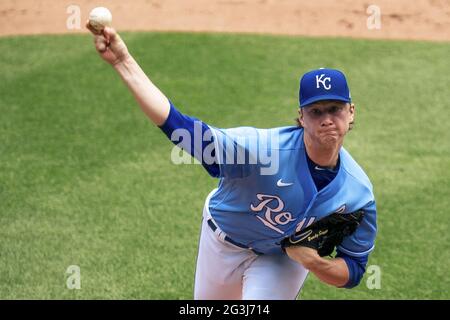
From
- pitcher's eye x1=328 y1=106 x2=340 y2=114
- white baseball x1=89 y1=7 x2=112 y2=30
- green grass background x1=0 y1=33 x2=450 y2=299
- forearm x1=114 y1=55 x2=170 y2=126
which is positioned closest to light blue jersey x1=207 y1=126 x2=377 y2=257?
pitcher's eye x1=328 y1=106 x2=340 y2=114

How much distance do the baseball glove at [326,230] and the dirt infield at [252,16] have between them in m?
6.64

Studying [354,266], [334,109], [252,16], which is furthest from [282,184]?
[252,16]

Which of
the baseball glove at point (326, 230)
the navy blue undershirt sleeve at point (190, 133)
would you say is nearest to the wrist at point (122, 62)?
the navy blue undershirt sleeve at point (190, 133)

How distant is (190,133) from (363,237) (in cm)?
118

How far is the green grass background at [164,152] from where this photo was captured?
593 centimetres

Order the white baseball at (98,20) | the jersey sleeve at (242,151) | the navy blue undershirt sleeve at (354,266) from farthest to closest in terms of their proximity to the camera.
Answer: the navy blue undershirt sleeve at (354,266)
the jersey sleeve at (242,151)
the white baseball at (98,20)

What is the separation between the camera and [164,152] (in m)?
7.70

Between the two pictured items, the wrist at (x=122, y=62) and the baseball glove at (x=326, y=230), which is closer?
the wrist at (x=122, y=62)

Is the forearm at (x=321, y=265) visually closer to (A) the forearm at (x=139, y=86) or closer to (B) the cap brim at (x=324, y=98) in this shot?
(B) the cap brim at (x=324, y=98)

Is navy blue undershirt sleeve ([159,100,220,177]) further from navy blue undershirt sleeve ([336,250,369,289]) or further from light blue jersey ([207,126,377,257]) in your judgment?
navy blue undershirt sleeve ([336,250,369,289])

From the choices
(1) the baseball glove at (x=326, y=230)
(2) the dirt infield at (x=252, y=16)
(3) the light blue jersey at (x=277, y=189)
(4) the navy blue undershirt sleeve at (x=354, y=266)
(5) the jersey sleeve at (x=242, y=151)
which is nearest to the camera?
(5) the jersey sleeve at (x=242, y=151)

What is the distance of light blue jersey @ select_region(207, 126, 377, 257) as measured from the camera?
384 cm
